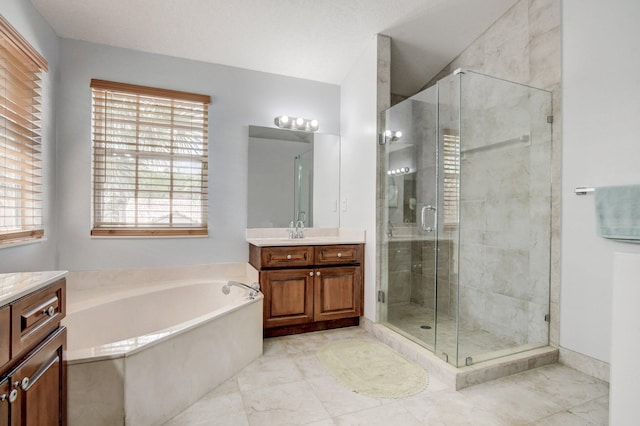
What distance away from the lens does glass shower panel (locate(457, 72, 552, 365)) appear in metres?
2.37

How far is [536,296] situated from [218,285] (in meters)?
2.60

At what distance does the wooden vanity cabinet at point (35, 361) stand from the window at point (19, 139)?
1.02 meters

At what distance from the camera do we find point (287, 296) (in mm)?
2732

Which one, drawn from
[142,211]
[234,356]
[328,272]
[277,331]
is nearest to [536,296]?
[328,272]

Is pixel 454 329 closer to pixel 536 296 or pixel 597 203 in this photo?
pixel 536 296

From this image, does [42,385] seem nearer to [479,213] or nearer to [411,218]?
[411,218]

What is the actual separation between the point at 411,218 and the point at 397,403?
1.45 metres

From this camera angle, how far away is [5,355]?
0.97m

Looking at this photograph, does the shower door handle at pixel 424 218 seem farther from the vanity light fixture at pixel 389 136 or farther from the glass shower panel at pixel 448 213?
the vanity light fixture at pixel 389 136

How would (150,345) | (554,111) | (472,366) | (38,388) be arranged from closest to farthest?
(38,388) → (150,345) → (472,366) → (554,111)

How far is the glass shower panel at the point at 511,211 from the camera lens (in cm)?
237

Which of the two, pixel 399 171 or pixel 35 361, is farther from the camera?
pixel 399 171

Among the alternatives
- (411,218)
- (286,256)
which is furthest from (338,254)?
(411,218)

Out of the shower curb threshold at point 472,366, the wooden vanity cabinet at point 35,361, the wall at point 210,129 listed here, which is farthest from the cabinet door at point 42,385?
the shower curb threshold at point 472,366
